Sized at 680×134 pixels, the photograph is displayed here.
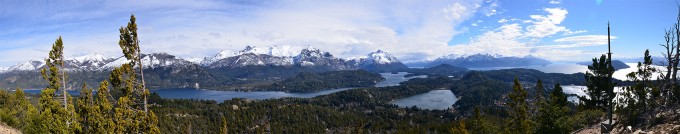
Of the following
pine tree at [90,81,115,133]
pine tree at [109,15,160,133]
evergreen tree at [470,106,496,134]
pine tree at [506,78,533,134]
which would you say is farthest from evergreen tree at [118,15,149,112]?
evergreen tree at [470,106,496,134]

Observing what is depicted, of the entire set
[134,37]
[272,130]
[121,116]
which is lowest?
[272,130]

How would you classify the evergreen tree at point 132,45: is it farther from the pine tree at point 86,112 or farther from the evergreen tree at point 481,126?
the evergreen tree at point 481,126

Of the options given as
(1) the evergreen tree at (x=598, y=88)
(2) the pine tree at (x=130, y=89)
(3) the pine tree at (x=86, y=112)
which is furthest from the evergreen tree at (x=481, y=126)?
(3) the pine tree at (x=86, y=112)

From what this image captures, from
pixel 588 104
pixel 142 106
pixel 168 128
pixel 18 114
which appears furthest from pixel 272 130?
pixel 142 106

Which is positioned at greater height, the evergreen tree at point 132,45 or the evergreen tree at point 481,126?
the evergreen tree at point 132,45

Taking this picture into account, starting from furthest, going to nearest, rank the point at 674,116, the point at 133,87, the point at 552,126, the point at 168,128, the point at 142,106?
1. the point at 168,128
2. the point at 552,126
3. the point at 142,106
4. the point at 133,87
5. the point at 674,116

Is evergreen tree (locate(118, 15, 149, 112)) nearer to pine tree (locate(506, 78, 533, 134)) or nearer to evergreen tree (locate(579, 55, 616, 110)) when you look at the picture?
pine tree (locate(506, 78, 533, 134))

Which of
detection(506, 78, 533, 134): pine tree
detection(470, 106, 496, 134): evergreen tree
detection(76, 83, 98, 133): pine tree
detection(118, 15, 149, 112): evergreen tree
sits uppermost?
detection(118, 15, 149, 112): evergreen tree

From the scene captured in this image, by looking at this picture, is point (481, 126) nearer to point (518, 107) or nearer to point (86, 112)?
point (518, 107)

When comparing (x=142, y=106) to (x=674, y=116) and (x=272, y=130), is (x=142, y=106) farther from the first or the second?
(x=272, y=130)

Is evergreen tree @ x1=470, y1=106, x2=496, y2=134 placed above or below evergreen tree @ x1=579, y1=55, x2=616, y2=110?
below

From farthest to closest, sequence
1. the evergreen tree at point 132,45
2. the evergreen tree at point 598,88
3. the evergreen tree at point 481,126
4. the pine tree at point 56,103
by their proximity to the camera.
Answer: the evergreen tree at point 481,126
the evergreen tree at point 598,88
the pine tree at point 56,103
the evergreen tree at point 132,45
